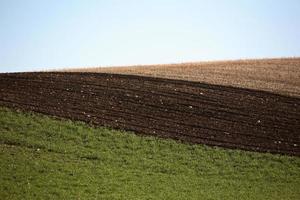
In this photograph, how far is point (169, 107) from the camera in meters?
26.1

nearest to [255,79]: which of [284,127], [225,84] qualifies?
[225,84]

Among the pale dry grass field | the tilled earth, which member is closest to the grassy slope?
the tilled earth

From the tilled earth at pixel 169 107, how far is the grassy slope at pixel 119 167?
1.24m

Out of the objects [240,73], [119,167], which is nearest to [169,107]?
[119,167]

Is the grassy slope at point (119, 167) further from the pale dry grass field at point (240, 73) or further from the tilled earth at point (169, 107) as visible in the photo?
the pale dry grass field at point (240, 73)

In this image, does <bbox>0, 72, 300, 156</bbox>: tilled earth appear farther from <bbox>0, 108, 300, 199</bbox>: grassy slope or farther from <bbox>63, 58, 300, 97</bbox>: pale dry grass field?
<bbox>63, 58, 300, 97</bbox>: pale dry grass field

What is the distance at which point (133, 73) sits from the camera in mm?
35188

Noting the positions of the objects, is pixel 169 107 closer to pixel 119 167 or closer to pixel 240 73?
pixel 119 167

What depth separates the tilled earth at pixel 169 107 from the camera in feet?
74.6

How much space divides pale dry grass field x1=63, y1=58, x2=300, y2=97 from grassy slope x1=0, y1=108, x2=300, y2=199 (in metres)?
13.3

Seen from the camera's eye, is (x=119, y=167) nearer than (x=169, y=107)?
Yes

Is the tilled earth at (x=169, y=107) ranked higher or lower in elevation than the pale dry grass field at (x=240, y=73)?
lower

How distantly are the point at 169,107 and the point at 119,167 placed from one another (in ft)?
27.6

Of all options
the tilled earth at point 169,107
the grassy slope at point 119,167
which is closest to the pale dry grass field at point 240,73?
the tilled earth at point 169,107
